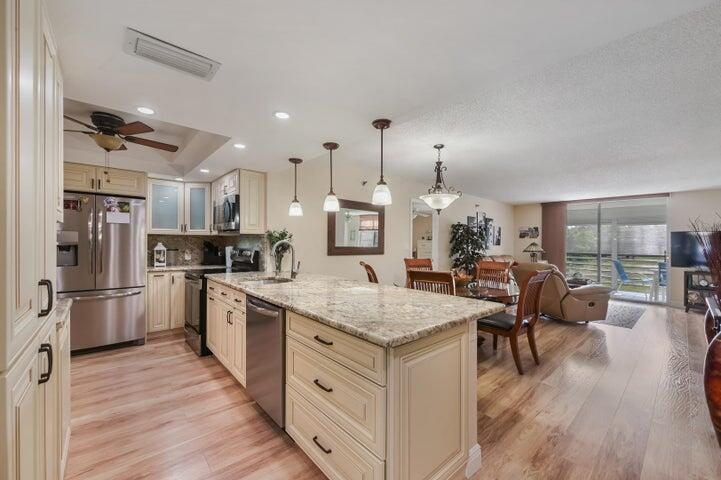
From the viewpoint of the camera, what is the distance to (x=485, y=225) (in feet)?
23.5

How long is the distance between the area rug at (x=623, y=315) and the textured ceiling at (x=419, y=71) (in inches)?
104

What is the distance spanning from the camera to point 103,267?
3.33 m

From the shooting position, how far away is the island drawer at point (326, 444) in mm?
1351

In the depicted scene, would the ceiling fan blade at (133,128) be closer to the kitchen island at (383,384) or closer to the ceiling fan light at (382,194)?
the kitchen island at (383,384)

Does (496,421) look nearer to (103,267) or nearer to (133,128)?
(133,128)

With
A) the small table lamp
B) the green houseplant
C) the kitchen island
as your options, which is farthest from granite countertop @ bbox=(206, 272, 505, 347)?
the small table lamp

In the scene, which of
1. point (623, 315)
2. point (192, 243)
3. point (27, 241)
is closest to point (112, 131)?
point (27, 241)

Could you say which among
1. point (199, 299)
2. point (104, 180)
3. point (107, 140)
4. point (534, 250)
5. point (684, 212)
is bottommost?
point (199, 299)

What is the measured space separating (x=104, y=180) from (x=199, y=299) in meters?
1.72

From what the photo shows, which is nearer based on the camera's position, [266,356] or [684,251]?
[266,356]

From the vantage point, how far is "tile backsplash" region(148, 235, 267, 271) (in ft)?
13.8

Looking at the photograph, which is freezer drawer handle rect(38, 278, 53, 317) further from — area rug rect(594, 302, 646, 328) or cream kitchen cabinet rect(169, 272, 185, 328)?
area rug rect(594, 302, 646, 328)

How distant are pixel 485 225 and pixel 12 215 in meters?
7.43

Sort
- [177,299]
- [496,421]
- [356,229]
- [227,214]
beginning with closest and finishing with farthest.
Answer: [496,421] → [227,214] → [177,299] → [356,229]
